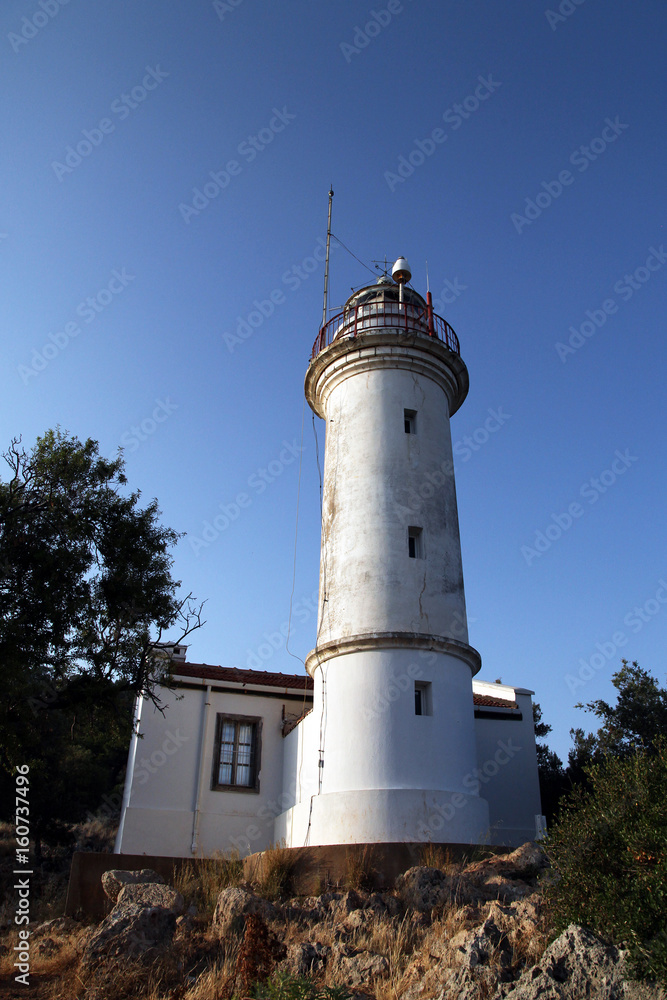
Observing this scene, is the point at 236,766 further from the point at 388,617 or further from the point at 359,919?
the point at 359,919

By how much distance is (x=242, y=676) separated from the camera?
1972 cm

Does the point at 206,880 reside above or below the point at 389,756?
below

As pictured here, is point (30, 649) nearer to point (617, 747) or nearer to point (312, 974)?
point (312, 974)

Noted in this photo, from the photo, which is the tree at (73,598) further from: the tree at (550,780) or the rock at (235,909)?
the tree at (550,780)

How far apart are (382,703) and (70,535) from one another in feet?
21.4

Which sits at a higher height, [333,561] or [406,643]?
[333,561]

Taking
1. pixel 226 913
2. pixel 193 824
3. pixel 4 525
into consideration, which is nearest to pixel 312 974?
pixel 226 913

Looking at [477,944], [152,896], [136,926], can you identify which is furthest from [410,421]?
[136,926]

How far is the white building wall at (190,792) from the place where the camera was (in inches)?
673

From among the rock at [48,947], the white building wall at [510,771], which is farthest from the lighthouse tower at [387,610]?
the rock at [48,947]

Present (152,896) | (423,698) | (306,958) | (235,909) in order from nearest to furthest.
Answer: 1. (306,958)
2. (235,909)
3. (152,896)
4. (423,698)

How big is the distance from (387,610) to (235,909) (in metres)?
6.50

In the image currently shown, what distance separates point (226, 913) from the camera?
10039 mm

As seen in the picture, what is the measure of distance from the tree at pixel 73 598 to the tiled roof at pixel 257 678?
4.46 meters
